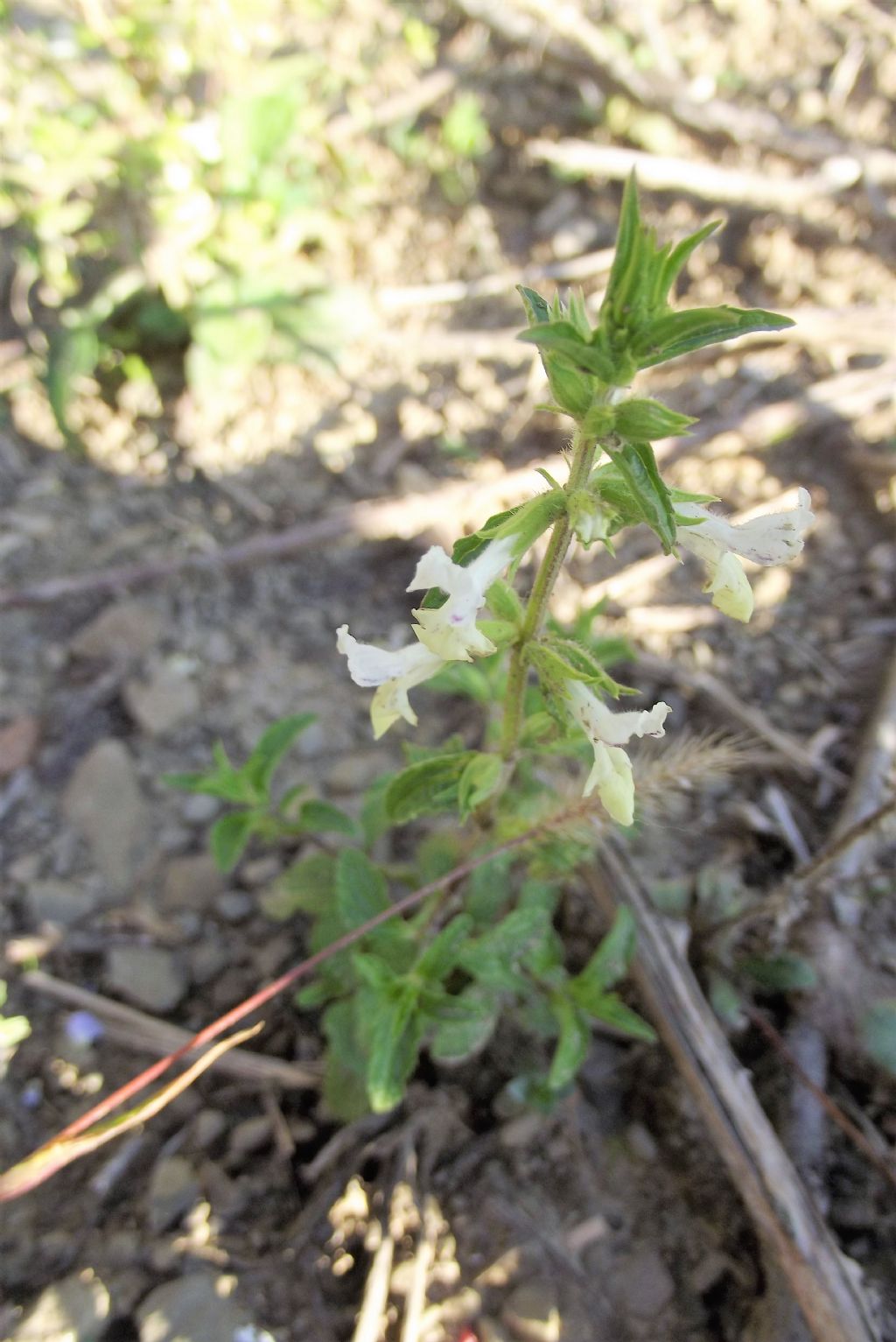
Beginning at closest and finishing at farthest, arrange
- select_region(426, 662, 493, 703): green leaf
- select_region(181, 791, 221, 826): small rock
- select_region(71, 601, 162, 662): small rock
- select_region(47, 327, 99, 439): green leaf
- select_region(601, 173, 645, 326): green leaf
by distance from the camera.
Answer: select_region(601, 173, 645, 326): green leaf
select_region(426, 662, 493, 703): green leaf
select_region(181, 791, 221, 826): small rock
select_region(71, 601, 162, 662): small rock
select_region(47, 327, 99, 439): green leaf

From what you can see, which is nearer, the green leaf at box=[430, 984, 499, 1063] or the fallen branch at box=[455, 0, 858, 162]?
the green leaf at box=[430, 984, 499, 1063]

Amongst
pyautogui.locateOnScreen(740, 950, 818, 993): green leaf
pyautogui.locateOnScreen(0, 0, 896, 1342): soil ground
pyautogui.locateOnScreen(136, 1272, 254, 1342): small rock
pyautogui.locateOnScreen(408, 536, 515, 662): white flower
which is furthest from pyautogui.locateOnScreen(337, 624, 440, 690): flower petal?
pyautogui.locateOnScreen(136, 1272, 254, 1342): small rock

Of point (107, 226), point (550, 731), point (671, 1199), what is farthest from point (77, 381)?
point (671, 1199)

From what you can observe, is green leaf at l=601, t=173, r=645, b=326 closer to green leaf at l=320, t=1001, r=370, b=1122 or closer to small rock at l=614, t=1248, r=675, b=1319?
green leaf at l=320, t=1001, r=370, b=1122

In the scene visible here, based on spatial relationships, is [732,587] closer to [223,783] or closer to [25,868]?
[223,783]

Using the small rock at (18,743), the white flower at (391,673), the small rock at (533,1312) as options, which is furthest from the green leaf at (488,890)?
the small rock at (18,743)
